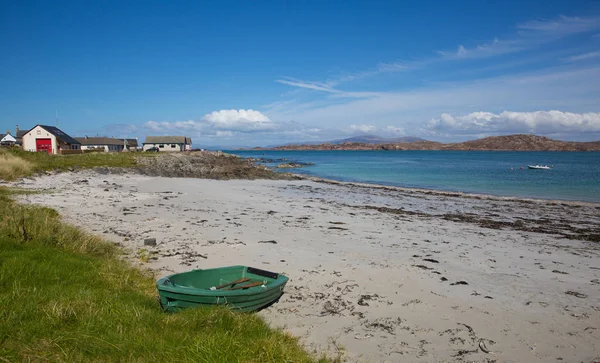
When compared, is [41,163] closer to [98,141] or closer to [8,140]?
[98,141]

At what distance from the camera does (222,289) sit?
759 cm

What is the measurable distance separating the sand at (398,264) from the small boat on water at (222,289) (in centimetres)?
53

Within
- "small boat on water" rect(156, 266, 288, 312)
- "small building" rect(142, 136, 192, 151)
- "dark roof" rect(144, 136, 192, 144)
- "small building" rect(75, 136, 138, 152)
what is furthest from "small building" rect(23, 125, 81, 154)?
"small boat on water" rect(156, 266, 288, 312)

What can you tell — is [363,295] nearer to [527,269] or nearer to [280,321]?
[280,321]

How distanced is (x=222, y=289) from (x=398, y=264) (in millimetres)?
5877

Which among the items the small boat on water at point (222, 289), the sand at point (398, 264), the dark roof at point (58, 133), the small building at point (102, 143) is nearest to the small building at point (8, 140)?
the small building at point (102, 143)

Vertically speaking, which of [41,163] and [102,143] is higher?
[102,143]

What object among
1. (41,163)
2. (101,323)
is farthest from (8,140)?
(101,323)

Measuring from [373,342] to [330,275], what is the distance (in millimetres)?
3524

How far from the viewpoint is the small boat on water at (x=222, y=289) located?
21.5 feet

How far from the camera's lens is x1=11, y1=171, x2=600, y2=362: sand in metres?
6.89

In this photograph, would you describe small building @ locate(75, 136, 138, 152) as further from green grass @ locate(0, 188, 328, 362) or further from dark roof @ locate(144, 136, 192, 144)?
green grass @ locate(0, 188, 328, 362)

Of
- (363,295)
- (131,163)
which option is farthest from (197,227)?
(131,163)

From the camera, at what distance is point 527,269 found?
36.7ft
